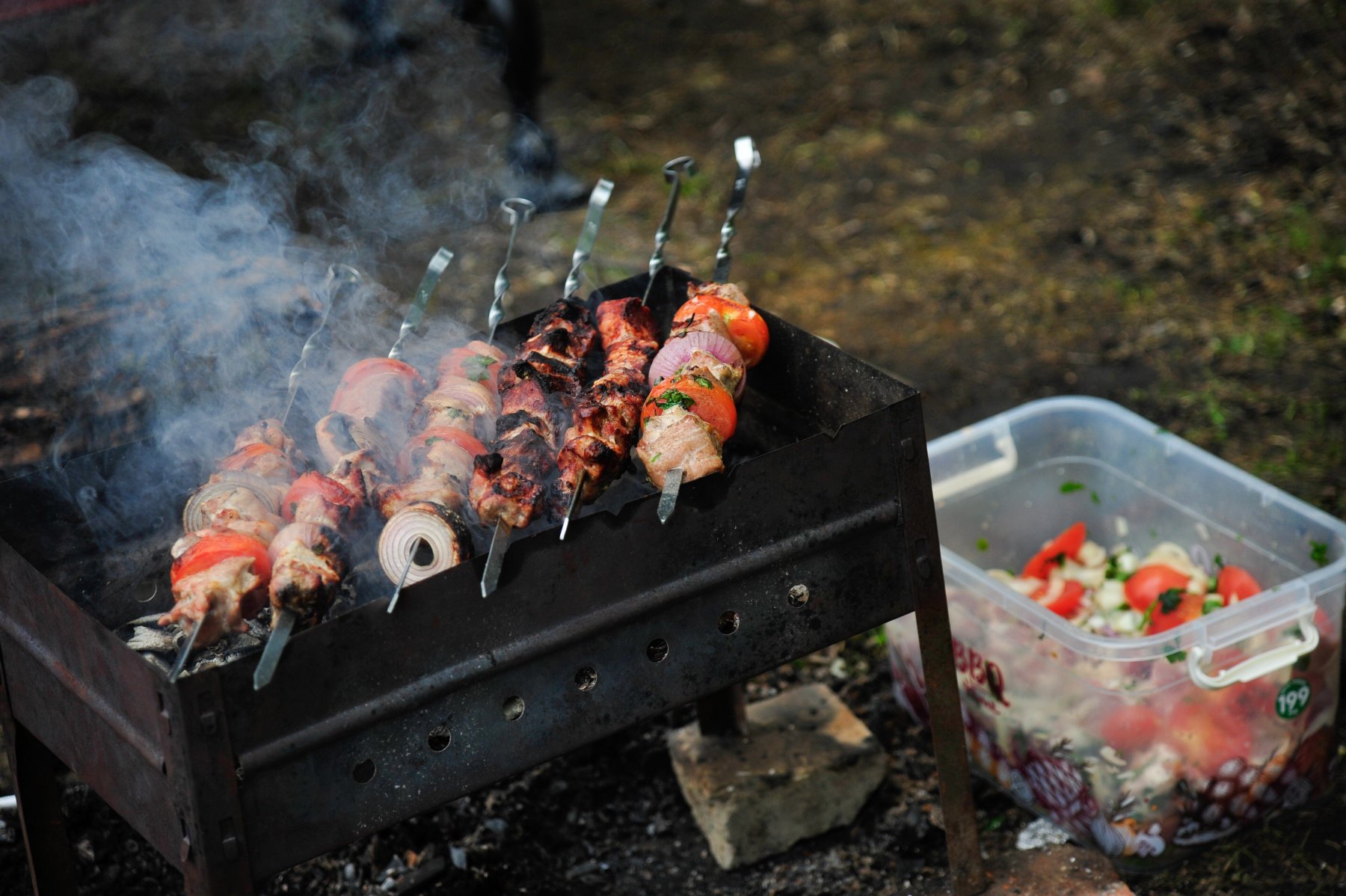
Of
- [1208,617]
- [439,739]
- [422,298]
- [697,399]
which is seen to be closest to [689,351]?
[697,399]

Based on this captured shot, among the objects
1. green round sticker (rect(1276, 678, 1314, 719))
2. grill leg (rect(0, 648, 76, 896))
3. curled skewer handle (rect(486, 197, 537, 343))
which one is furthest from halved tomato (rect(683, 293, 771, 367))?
grill leg (rect(0, 648, 76, 896))

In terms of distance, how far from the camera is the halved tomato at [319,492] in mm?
2320

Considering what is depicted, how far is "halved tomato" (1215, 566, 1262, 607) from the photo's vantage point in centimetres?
319

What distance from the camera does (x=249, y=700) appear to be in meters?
1.96

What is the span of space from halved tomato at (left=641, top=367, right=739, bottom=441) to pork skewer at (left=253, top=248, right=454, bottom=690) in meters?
0.54

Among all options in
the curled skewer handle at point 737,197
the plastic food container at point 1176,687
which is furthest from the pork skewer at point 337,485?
the plastic food container at point 1176,687

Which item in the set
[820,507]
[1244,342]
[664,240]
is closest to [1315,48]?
[1244,342]

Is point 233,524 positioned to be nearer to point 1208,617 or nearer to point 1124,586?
point 1208,617

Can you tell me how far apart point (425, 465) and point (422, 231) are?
15.6ft

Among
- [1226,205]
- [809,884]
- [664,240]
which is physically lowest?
[809,884]

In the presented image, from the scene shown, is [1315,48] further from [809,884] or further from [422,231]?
[809,884]

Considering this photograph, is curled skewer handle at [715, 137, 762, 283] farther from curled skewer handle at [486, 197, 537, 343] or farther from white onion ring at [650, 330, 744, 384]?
curled skewer handle at [486, 197, 537, 343]

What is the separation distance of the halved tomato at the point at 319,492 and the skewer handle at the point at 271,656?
373mm

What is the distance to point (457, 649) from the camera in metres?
2.13
